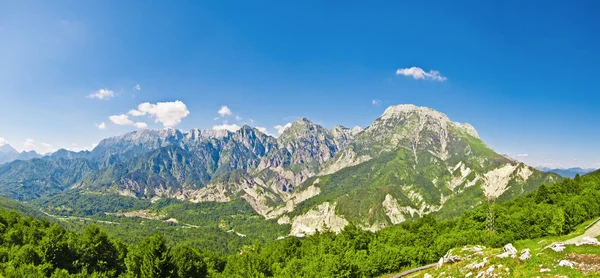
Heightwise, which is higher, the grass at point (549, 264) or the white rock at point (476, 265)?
the grass at point (549, 264)

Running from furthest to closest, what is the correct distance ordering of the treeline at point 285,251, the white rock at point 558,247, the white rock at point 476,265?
the treeline at point 285,251, the white rock at point 476,265, the white rock at point 558,247

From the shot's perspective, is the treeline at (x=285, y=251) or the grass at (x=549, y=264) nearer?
the grass at (x=549, y=264)

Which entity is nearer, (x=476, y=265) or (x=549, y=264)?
(x=549, y=264)

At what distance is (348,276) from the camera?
2468 inches

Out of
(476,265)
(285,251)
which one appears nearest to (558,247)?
(476,265)

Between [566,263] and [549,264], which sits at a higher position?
[566,263]

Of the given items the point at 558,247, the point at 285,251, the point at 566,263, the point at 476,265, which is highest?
the point at 558,247

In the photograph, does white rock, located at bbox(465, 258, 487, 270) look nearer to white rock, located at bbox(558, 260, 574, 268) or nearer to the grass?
the grass

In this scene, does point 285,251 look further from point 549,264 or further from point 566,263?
point 566,263

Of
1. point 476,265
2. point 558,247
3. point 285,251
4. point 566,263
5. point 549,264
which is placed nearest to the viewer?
point 566,263

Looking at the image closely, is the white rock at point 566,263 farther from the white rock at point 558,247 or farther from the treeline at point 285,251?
the treeline at point 285,251

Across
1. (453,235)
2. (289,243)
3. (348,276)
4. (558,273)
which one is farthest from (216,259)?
(558,273)

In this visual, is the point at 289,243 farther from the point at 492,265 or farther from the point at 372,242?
the point at 492,265

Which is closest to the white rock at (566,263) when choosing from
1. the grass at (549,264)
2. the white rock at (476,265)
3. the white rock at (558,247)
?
the grass at (549,264)
